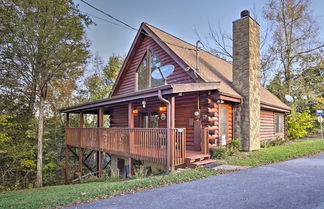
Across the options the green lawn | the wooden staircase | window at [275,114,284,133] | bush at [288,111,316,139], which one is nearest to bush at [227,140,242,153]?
the green lawn

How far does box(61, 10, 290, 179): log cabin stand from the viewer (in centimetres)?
672

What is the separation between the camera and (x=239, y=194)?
3852 mm

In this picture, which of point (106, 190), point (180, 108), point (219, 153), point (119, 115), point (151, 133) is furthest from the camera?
point (119, 115)

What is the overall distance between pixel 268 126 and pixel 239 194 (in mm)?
10003

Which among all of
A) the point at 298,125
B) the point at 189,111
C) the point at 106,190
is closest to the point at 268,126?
the point at 298,125

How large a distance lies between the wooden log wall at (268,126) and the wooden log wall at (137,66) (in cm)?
552

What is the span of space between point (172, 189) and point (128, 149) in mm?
3986

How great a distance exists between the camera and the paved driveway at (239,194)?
134 inches

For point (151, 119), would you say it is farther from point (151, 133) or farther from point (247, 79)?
point (247, 79)

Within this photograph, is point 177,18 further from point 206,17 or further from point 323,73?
point 323,73

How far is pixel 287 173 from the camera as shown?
5367 mm

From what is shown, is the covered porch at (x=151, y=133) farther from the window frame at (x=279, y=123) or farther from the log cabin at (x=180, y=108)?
the window frame at (x=279, y=123)

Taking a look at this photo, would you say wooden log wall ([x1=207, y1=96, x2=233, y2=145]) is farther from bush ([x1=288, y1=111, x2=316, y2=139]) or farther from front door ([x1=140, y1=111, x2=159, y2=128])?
bush ([x1=288, y1=111, x2=316, y2=139])

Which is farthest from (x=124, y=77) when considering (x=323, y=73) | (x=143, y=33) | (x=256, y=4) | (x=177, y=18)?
(x=323, y=73)
